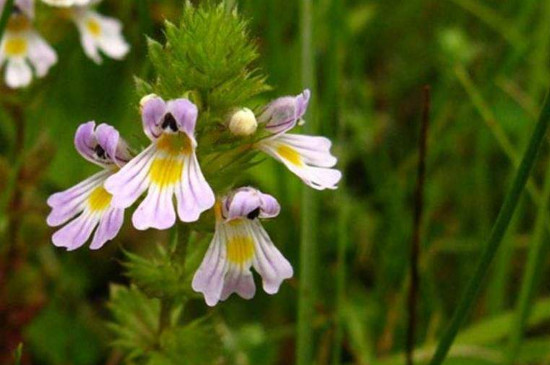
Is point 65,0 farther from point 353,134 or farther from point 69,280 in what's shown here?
point 353,134

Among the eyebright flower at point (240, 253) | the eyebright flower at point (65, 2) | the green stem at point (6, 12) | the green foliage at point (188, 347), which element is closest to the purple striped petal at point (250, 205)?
the eyebright flower at point (240, 253)

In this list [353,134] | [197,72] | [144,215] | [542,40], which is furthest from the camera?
[353,134]

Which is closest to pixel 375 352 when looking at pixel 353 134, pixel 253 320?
pixel 253 320

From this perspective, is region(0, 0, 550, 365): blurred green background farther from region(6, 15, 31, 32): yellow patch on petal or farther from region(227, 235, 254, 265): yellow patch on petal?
region(227, 235, 254, 265): yellow patch on petal

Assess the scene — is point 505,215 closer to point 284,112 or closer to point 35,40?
point 284,112

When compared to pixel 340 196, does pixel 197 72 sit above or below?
above

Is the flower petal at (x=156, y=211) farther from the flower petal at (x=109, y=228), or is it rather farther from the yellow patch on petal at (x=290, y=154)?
the yellow patch on petal at (x=290, y=154)
